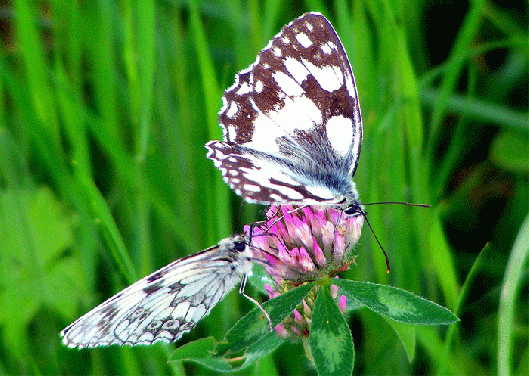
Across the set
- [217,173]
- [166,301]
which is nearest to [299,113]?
[217,173]

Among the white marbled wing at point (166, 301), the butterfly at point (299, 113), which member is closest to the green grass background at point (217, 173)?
the white marbled wing at point (166, 301)

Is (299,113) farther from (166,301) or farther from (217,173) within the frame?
(166,301)

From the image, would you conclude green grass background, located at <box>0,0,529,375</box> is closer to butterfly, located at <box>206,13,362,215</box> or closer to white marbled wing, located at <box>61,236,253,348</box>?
white marbled wing, located at <box>61,236,253,348</box>

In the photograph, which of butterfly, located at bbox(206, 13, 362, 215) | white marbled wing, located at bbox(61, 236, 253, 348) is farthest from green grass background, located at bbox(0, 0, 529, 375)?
butterfly, located at bbox(206, 13, 362, 215)

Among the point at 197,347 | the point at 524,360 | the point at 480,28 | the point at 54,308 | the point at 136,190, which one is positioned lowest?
the point at 524,360

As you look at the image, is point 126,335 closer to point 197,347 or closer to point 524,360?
point 197,347

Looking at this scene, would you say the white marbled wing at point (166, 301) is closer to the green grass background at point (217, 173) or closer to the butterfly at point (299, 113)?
the green grass background at point (217, 173)

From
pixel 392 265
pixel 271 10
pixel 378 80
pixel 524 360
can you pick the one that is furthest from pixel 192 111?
pixel 524 360
